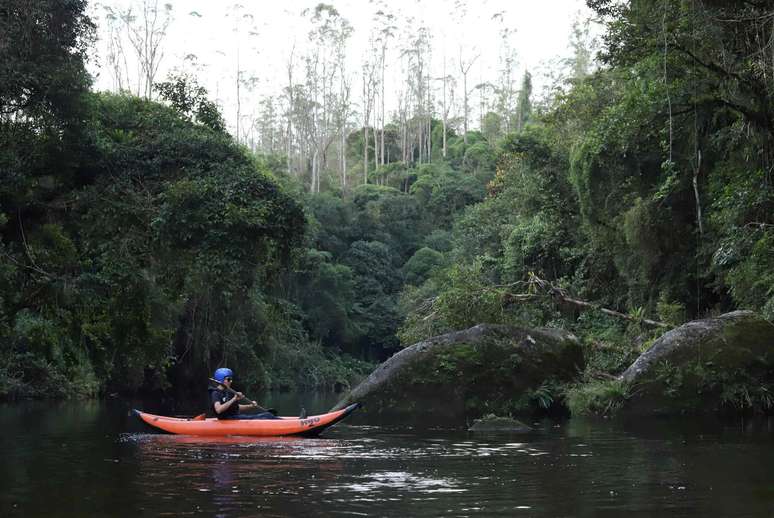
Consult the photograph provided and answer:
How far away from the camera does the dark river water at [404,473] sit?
684cm

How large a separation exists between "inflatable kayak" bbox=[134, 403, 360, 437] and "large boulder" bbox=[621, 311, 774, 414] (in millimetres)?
5322

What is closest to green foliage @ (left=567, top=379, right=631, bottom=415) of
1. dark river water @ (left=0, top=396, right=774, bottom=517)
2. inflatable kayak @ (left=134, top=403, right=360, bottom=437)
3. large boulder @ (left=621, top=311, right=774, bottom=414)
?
large boulder @ (left=621, top=311, right=774, bottom=414)

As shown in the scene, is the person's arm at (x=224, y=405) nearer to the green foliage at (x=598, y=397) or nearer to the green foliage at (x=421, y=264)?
the green foliage at (x=598, y=397)

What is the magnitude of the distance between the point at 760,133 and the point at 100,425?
530 inches

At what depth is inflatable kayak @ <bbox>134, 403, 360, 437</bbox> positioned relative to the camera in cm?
1317

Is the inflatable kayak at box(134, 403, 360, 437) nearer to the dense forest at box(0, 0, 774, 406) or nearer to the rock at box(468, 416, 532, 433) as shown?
the rock at box(468, 416, 532, 433)

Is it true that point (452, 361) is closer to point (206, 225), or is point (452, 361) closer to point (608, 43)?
point (206, 225)

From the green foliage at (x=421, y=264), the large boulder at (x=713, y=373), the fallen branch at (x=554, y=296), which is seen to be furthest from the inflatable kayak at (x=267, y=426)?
the green foliage at (x=421, y=264)

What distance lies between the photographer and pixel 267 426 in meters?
13.3

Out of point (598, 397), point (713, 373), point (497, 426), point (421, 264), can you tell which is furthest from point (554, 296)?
point (421, 264)

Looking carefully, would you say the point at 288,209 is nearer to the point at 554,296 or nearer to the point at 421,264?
the point at 554,296

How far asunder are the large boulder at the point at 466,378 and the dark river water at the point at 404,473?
159 centimetres

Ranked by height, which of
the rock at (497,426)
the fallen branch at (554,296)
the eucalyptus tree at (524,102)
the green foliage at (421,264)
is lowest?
the rock at (497,426)

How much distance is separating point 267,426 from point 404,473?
4791 millimetres
